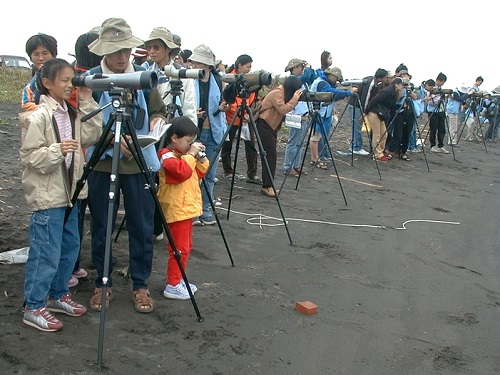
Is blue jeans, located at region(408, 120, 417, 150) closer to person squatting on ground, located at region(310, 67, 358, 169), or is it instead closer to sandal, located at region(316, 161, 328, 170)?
person squatting on ground, located at region(310, 67, 358, 169)

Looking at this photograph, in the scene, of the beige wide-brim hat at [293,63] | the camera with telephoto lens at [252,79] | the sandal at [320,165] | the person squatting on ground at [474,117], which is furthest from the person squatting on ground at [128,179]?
the person squatting on ground at [474,117]

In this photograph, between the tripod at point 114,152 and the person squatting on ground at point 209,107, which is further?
the person squatting on ground at point 209,107

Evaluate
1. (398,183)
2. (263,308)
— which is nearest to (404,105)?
(398,183)

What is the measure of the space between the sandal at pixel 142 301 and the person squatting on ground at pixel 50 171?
0.52m

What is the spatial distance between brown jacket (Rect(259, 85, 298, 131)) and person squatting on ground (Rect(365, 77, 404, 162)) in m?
4.04

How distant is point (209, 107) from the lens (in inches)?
216

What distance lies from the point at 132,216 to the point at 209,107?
2248 mm

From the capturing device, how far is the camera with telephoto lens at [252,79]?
199 inches

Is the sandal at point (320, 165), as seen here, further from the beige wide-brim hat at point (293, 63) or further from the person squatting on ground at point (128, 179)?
the person squatting on ground at point (128, 179)

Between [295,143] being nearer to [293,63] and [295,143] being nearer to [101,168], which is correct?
[293,63]

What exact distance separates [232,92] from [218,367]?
10.6 ft

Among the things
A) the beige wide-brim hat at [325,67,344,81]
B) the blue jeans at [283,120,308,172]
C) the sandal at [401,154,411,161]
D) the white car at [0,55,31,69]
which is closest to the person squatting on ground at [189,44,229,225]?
the blue jeans at [283,120,308,172]

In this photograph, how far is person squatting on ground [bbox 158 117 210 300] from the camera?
370cm

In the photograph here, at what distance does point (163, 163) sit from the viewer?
363 centimetres
